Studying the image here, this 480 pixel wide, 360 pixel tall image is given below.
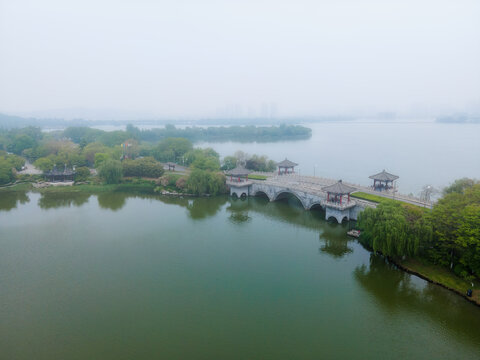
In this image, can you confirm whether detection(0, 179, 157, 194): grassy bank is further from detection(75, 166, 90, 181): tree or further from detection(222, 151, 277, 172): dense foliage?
detection(222, 151, 277, 172): dense foliage

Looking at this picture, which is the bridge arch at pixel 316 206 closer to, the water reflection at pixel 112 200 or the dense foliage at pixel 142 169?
the water reflection at pixel 112 200

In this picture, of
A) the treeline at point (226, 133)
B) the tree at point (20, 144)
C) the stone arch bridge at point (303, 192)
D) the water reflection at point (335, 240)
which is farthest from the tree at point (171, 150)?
the treeline at point (226, 133)

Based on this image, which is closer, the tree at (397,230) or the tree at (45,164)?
the tree at (397,230)

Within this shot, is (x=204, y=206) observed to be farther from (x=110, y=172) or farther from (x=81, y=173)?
(x=81, y=173)

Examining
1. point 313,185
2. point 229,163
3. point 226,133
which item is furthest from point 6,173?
point 226,133

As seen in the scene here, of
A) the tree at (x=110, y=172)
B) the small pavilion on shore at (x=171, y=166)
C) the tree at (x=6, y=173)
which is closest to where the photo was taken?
the tree at (x=110, y=172)
